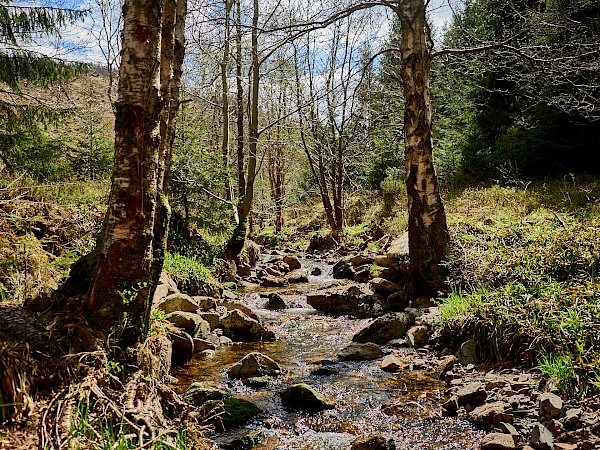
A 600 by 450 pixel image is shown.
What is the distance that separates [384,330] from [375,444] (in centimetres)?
347

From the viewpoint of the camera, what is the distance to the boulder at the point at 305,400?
4.61 m

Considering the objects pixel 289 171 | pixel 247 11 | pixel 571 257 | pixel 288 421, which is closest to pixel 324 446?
pixel 288 421

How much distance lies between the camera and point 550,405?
3.61 m

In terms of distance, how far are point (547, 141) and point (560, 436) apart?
12.5 metres

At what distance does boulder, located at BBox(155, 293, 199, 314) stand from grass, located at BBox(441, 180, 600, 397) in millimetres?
4051

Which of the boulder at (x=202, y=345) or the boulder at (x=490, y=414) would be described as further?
the boulder at (x=202, y=345)

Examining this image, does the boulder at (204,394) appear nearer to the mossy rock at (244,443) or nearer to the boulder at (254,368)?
the mossy rock at (244,443)

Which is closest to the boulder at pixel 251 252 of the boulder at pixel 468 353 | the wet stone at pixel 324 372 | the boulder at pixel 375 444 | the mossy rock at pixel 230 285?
the mossy rock at pixel 230 285

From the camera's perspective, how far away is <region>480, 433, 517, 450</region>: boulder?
11.2ft

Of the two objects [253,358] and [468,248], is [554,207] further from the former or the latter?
[253,358]

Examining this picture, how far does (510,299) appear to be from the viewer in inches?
211

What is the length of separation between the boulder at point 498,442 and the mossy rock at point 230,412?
84.6 inches

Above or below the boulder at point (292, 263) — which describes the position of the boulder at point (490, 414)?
above

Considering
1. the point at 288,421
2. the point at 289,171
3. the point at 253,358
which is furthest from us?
the point at 289,171
